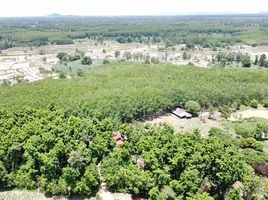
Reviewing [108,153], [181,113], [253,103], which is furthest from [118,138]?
[253,103]

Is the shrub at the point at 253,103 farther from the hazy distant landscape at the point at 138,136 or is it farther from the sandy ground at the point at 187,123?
the sandy ground at the point at 187,123

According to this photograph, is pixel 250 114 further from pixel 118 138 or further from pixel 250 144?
pixel 118 138

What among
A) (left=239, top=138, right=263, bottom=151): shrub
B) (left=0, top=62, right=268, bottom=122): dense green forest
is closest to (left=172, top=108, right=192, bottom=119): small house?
(left=0, top=62, right=268, bottom=122): dense green forest

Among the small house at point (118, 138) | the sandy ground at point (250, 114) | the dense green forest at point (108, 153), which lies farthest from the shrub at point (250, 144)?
the small house at point (118, 138)

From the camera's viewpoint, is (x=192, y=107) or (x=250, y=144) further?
(x=192, y=107)

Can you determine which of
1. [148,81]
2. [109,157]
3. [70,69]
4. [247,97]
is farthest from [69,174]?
[70,69]

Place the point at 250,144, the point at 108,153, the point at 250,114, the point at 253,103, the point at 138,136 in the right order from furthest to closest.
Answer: the point at 253,103
the point at 250,114
the point at 250,144
the point at 138,136
the point at 108,153

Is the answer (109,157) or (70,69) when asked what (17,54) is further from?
(109,157)
